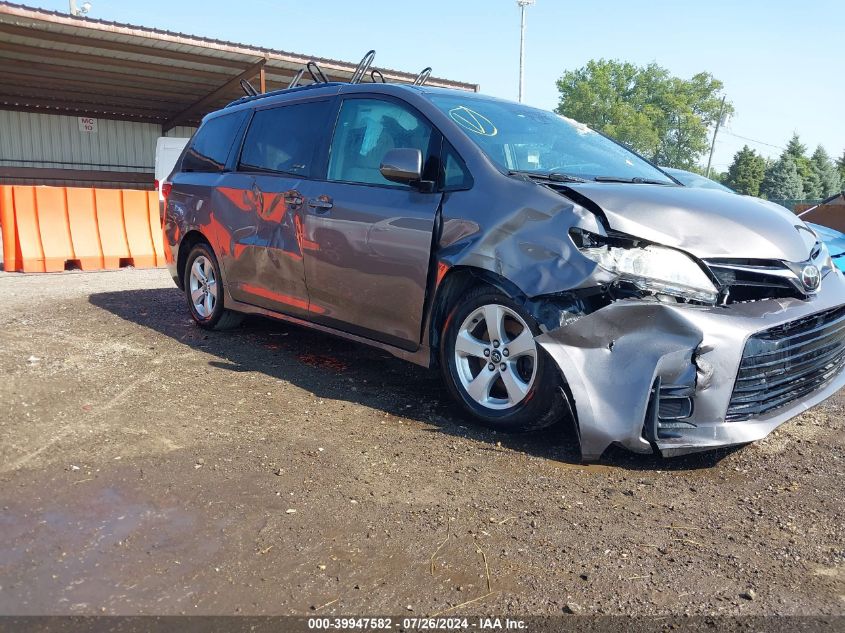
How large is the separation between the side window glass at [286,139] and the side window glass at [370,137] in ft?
0.69

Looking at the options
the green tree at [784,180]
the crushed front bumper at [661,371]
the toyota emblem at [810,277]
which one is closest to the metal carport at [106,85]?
the crushed front bumper at [661,371]

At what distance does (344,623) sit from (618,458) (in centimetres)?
178

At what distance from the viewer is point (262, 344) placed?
5.85 meters

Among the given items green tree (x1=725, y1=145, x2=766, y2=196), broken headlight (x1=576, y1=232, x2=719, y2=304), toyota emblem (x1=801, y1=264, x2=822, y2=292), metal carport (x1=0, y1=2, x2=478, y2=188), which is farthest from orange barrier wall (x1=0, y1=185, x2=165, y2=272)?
green tree (x1=725, y1=145, x2=766, y2=196)

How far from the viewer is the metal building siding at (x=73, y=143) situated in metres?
27.0

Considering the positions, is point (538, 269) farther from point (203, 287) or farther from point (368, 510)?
point (203, 287)

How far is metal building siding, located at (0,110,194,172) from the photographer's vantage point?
26953 millimetres

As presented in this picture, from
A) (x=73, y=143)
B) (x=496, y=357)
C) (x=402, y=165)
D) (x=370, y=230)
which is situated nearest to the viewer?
(x=496, y=357)

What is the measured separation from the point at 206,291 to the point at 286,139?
1.68 m

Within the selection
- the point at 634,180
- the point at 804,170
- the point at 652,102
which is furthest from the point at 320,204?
the point at 652,102

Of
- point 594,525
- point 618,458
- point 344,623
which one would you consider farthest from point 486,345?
point 344,623

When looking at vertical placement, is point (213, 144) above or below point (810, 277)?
above

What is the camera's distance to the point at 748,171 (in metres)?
59.7

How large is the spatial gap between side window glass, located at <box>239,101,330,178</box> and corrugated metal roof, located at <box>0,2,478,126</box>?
42.9 ft
